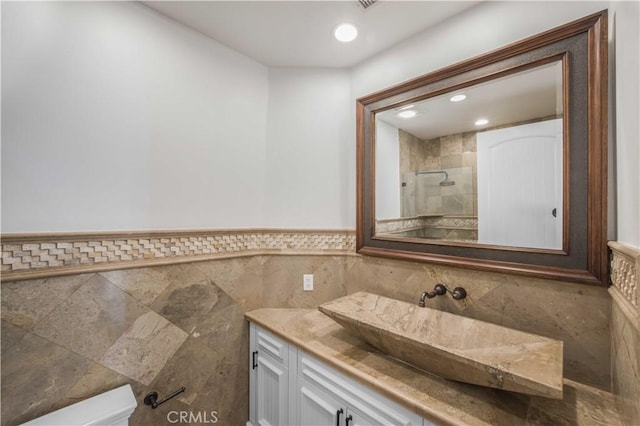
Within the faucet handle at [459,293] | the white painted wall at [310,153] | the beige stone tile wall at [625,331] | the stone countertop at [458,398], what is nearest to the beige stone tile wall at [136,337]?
the white painted wall at [310,153]

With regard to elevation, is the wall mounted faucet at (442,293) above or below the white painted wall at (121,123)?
below

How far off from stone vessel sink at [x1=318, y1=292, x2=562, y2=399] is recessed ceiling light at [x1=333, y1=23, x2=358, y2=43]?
5.03 feet

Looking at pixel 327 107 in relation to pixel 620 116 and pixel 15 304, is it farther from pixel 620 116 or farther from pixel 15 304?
pixel 15 304

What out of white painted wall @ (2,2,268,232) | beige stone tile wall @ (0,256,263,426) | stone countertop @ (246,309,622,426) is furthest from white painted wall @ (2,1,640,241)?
stone countertop @ (246,309,622,426)

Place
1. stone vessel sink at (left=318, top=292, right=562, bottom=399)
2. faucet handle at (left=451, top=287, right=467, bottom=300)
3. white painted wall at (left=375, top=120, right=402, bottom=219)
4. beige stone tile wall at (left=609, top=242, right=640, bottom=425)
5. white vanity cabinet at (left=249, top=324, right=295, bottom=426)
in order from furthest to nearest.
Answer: white painted wall at (left=375, top=120, right=402, bottom=219) < white vanity cabinet at (left=249, top=324, right=295, bottom=426) < faucet handle at (left=451, top=287, right=467, bottom=300) < stone vessel sink at (left=318, top=292, right=562, bottom=399) < beige stone tile wall at (left=609, top=242, right=640, bottom=425)

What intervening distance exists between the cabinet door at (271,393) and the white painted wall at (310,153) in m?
0.88

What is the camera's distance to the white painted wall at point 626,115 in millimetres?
727

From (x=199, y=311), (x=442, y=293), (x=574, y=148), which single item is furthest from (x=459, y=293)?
(x=199, y=311)

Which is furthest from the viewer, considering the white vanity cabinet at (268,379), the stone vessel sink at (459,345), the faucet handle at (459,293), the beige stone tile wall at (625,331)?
the white vanity cabinet at (268,379)

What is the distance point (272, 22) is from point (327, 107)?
60 cm

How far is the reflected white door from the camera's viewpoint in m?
1.10

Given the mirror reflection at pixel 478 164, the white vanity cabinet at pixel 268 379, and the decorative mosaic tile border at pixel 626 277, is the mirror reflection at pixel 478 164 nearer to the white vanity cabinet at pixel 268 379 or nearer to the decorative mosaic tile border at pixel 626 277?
the decorative mosaic tile border at pixel 626 277

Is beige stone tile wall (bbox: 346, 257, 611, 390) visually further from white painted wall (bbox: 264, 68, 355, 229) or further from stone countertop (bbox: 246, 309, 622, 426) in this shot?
white painted wall (bbox: 264, 68, 355, 229)

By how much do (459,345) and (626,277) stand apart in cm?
56
